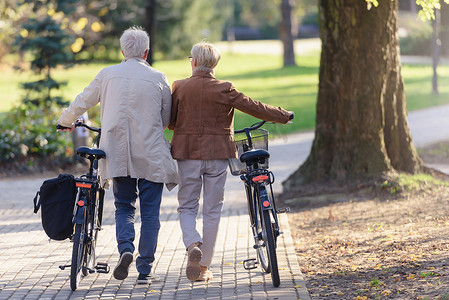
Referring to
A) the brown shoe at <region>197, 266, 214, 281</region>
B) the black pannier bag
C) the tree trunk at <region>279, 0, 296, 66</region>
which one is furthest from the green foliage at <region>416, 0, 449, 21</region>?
the tree trunk at <region>279, 0, 296, 66</region>

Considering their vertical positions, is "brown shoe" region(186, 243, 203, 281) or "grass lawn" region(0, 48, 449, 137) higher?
"brown shoe" region(186, 243, 203, 281)

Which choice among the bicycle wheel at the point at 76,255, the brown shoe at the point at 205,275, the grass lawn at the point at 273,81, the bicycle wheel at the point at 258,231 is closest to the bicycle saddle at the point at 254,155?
the bicycle wheel at the point at 258,231

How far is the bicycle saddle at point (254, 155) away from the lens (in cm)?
534

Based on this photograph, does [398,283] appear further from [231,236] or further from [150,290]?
[231,236]

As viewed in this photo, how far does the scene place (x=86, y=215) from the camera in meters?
5.34

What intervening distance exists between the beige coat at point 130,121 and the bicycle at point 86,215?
0.11 metres

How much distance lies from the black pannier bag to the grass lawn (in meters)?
11.0

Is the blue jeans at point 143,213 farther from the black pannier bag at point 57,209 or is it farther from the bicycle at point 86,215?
the black pannier bag at point 57,209

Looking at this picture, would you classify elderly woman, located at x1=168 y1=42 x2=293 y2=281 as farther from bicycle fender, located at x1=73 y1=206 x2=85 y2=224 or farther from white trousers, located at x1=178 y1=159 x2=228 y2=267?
bicycle fender, located at x1=73 y1=206 x2=85 y2=224

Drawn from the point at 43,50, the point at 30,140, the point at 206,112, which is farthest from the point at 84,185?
the point at 43,50

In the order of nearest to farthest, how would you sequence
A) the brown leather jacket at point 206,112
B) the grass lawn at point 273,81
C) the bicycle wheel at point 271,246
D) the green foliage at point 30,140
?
the bicycle wheel at point 271,246
the brown leather jacket at point 206,112
the green foliage at point 30,140
the grass lawn at point 273,81

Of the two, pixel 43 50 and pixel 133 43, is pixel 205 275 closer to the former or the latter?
pixel 133 43

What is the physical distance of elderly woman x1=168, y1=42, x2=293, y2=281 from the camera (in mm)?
5418

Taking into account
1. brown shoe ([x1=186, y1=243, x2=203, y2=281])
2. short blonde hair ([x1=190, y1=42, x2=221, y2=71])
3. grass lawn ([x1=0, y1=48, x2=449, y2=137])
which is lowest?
grass lawn ([x1=0, y1=48, x2=449, y2=137])
